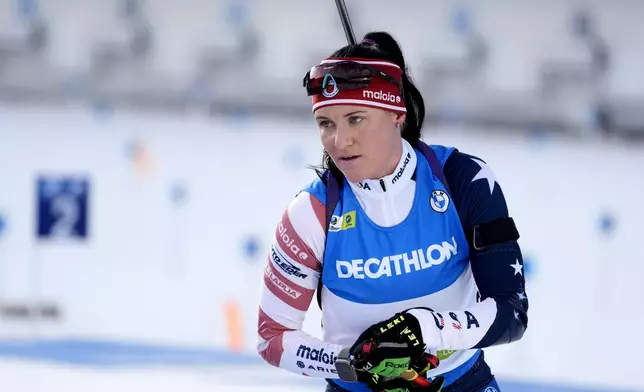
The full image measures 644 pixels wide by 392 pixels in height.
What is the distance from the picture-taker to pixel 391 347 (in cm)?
211

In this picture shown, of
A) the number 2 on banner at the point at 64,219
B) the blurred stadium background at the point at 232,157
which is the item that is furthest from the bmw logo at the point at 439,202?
the number 2 on banner at the point at 64,219

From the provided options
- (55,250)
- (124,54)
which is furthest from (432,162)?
(124,54)

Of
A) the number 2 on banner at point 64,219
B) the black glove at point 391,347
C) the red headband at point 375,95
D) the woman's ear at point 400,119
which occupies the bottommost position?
the black glove at point 391,347

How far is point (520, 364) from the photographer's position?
5.11 meters

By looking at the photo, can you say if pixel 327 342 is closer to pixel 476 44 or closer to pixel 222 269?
pixel 222 269

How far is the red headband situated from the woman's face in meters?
0.01

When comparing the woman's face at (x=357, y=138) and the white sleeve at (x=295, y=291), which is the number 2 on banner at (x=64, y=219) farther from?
the woman's face at (x=357, y=138)

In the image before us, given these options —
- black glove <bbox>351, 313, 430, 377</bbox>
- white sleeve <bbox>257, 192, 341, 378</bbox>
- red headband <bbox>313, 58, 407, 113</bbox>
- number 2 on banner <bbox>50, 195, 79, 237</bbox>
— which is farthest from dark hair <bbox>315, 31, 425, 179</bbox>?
number 2 on banner <bbox>50, 195, 79, 237</bbox>

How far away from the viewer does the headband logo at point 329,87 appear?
7.52ft

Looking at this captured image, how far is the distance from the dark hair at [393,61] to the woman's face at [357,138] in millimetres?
129

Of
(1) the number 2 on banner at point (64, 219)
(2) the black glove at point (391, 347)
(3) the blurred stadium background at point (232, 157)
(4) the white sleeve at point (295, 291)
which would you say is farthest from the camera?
(1) the number 2 on banner at point (64, 219)

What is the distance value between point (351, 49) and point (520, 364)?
3030 mm

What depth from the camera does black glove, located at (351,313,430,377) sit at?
2.11 metres

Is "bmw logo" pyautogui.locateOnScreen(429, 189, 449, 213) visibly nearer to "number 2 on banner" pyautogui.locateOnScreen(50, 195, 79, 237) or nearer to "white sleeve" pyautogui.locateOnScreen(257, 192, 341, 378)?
"white sleeve" pyautogui.locateOnScreen(257, 192, 341, 378)
